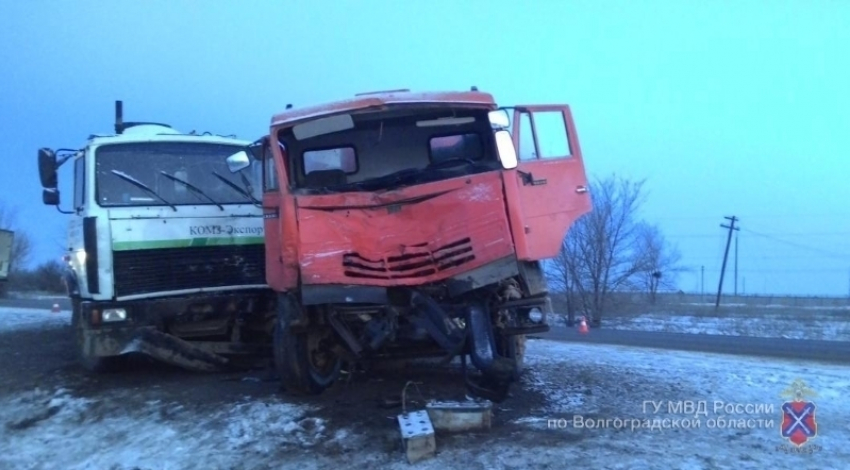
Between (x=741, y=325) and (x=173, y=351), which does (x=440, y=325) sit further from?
(x=741, y=325)

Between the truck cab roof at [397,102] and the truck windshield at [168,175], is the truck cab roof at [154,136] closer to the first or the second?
the truck windshield at [168,175]

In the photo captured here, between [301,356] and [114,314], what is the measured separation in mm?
2625

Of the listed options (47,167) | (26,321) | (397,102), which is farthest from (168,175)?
(26,321)

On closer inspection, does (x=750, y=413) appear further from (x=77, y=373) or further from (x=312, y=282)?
(x=77, y=373)

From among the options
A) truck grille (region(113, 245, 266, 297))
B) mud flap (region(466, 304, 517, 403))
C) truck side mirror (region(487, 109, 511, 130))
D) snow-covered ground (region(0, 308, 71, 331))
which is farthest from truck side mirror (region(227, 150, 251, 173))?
snow-covered ground (region(0, 308, 71, 331))

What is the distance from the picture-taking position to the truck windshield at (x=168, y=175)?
10.6m

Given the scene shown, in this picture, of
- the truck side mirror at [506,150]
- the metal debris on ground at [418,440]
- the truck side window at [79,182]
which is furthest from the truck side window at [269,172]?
the metal debris on ground at [418,440]

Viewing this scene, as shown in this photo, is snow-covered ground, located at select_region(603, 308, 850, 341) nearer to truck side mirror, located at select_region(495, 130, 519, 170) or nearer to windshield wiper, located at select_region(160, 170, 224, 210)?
windshield wiper, located at select_region(160, 170, 224, 210)

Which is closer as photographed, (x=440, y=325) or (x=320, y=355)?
(x=440, y=325)

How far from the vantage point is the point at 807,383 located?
30.4 ft

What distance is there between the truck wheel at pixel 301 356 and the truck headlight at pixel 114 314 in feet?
7.16

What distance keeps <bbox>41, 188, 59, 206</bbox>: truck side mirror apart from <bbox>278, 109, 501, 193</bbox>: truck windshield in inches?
169

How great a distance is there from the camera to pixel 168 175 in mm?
11000

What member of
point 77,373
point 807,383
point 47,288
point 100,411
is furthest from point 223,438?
point 47,288
